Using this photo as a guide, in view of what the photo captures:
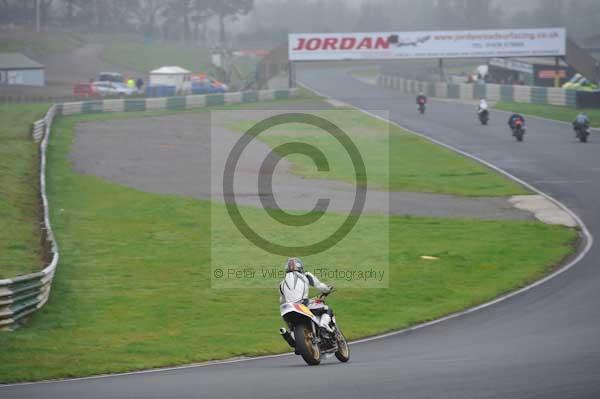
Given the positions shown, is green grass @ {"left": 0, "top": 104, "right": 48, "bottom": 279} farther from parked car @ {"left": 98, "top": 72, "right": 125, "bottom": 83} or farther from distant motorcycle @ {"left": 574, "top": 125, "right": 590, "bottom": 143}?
parked car @ {"left": 98, "top": 72, "right": 125, "bottom": 83}

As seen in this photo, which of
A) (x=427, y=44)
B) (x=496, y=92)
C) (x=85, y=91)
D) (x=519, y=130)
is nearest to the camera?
(x=519, y=130)

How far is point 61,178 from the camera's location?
39.0 m

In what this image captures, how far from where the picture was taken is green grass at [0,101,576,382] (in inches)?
685

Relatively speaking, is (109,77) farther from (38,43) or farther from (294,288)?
(294,288)

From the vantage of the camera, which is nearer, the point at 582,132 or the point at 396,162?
the point at 396,162

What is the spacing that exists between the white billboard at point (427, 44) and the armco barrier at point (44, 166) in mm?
4418

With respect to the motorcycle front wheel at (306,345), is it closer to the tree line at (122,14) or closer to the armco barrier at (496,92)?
the armco barrier at (496,92)

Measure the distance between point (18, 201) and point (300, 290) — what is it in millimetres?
20106

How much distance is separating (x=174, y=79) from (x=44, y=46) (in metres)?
30.1

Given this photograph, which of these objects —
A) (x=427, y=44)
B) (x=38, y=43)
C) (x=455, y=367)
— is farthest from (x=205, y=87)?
(x=455, y=367)

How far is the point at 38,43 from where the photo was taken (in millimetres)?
113438

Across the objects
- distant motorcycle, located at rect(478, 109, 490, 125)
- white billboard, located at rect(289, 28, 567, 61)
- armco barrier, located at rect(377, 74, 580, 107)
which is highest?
white billboard, located at rect(289, 28, 567, 61)

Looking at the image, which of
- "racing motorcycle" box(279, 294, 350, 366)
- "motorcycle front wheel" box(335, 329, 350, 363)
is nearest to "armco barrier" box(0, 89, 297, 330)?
"racing motorcycle" box(279, 294, 350, 366)

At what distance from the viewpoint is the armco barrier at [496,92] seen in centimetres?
6538
